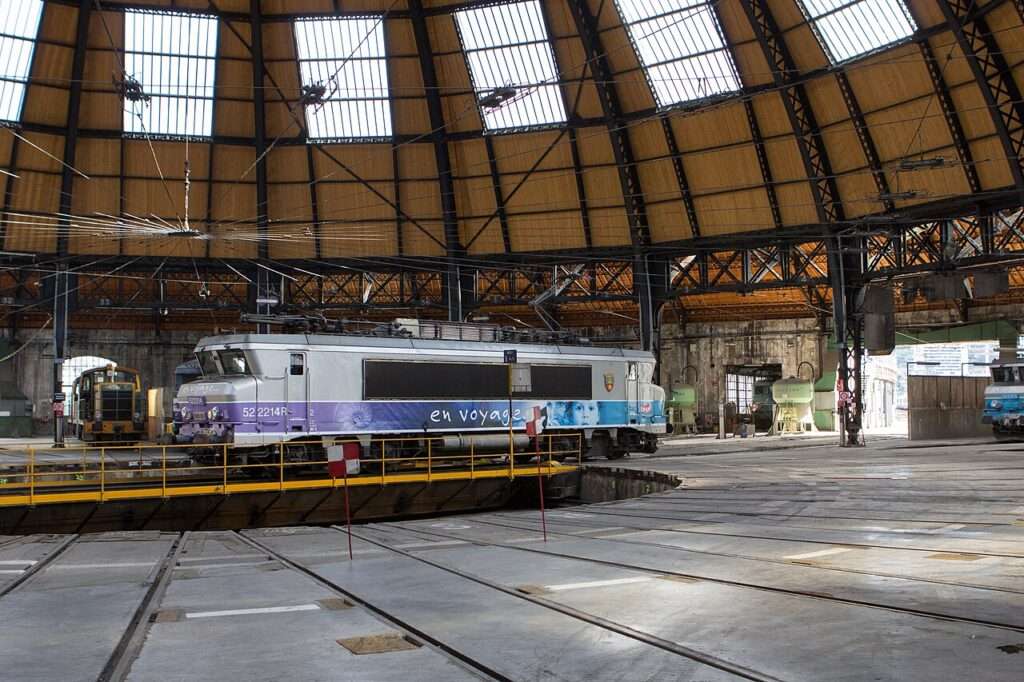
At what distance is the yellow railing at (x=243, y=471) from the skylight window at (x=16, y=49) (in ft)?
59.0

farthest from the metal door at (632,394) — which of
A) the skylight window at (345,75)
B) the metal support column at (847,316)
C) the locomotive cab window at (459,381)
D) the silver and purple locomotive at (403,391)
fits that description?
the skylight window at (345,75)

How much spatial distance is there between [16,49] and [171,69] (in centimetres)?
607

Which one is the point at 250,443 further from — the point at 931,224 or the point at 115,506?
the point at 931,224

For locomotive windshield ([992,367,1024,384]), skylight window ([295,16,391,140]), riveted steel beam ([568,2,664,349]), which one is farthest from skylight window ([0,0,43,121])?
locomotive windshield ([992,367,1024,384])

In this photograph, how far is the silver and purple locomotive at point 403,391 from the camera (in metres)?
27.7

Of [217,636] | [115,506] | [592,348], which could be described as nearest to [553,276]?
[592,348]

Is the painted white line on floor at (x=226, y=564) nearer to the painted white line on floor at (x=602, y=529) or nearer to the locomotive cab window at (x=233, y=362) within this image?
the painted white line on floor at (x=602, y=529)

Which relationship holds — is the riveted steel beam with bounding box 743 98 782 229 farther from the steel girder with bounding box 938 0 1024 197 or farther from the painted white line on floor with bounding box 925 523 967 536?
the painted white line on floor with bounding box 925 523 967 536

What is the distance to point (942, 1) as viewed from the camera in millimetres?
31484

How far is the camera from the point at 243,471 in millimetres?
27609

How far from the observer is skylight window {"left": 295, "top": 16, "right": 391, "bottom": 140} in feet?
138

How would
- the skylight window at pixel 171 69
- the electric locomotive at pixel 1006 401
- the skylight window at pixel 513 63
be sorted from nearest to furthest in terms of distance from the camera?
the skylight window at pixel 513 63, the skylight window at pixel 171 69, the electric locomotive at pixel 1006 401

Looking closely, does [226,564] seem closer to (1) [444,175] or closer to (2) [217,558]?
(2) [217,558]

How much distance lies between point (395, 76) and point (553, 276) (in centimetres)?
1186
